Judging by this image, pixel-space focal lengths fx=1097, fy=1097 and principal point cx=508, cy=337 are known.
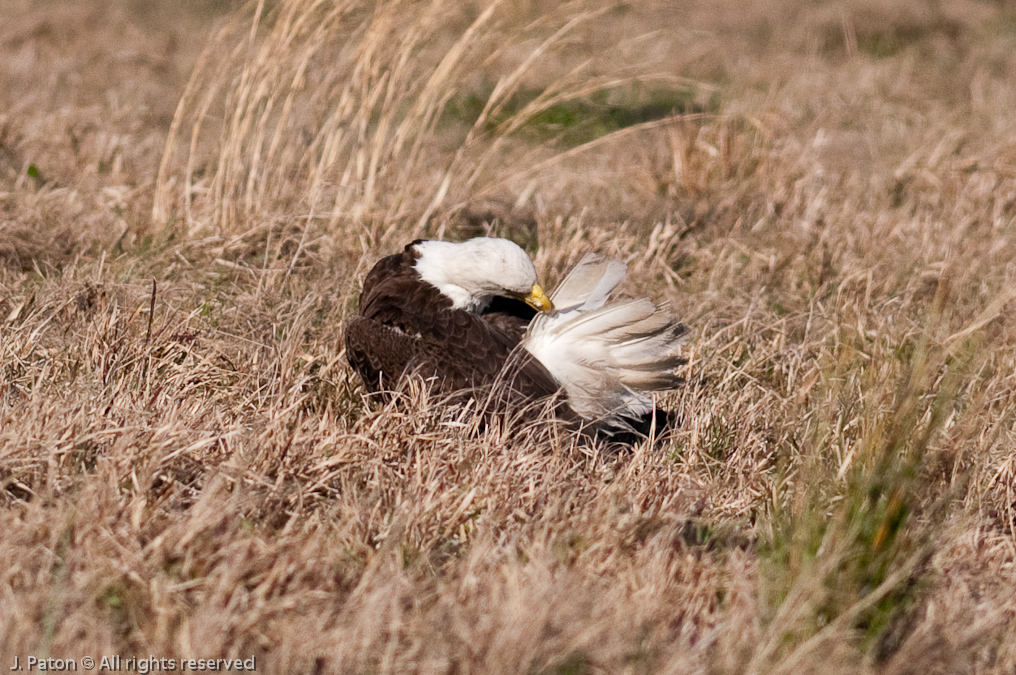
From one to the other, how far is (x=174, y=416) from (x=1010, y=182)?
17.5ft

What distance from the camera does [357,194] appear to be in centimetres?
541

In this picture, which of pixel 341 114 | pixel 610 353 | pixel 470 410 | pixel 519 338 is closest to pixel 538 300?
pixel 519 338

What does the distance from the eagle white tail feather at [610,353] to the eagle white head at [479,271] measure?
26 cm

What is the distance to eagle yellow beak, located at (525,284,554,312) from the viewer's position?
426 cm

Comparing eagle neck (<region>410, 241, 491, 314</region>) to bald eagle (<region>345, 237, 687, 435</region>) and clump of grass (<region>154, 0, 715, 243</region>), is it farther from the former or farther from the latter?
clump of grass (<region>154, 0, 715, 243</region>)

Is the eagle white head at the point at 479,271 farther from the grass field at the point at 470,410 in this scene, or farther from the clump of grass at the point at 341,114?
the clump of grass at the point at 341,114

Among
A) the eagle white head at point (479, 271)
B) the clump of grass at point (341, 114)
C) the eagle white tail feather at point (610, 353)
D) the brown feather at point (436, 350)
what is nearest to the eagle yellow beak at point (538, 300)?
the eagle white head at point (479, 271)

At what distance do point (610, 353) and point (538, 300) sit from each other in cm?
54

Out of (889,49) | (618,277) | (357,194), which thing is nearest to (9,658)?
(618,277)

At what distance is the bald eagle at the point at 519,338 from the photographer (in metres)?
3.77

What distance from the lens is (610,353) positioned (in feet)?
12.5

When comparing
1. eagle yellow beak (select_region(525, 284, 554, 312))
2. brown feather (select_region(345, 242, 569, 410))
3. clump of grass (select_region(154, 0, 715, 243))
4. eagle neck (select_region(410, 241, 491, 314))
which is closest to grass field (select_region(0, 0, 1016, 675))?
clump of grass (select_region(154, 0, 715, 243))

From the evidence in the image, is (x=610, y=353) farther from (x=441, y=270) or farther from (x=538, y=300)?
(x=441, y=270)

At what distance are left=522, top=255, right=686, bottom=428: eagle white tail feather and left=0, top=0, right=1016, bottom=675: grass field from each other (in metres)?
0.20
